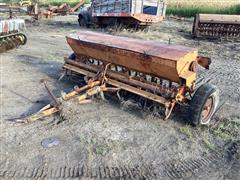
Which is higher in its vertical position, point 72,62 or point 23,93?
point 72,62

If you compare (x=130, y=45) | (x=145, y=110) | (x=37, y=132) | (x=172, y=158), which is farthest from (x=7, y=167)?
(x=130, y=45)

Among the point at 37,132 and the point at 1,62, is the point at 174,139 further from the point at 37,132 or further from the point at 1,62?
the point at 1,62

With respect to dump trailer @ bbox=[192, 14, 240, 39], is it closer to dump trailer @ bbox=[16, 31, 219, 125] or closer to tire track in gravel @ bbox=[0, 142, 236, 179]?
dump trailer @ bbox=[16, 31, 219, 125]

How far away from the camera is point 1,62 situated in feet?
27.3

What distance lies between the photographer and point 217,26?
523 inches

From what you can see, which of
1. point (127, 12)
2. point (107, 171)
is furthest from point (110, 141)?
point (127, 12)

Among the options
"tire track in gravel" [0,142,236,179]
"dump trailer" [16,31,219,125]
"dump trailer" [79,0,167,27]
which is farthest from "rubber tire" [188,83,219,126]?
"dump trailer" [79,0,167,27]

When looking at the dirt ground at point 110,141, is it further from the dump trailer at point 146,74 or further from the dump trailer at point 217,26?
the dump trailer at point 217,26

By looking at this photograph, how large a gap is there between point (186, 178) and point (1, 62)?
6254 mm

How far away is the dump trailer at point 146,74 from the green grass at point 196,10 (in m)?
17.4

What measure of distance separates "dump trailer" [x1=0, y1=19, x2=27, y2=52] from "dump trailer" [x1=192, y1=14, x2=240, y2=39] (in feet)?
23.8

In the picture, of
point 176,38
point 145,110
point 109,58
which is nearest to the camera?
point 145,110

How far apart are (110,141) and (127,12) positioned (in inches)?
404

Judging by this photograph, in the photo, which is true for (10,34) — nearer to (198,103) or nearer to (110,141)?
(110,141)
